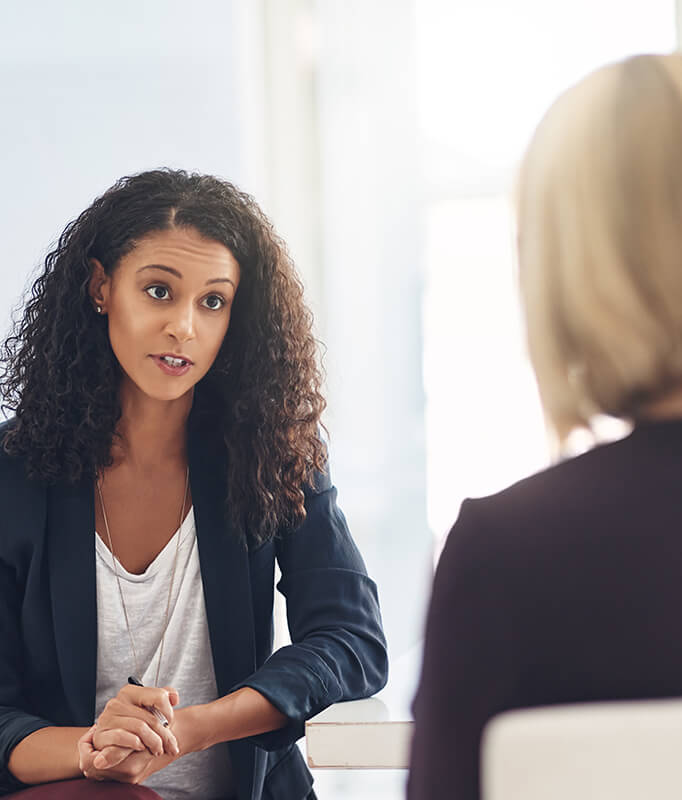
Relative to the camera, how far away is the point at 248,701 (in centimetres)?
106

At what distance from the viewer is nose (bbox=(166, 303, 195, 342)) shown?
1167 mm

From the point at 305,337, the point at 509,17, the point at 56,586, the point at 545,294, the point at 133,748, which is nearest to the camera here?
the point at 545,294

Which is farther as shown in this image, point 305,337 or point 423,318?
point 423,318

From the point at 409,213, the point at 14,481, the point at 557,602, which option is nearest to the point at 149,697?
the point at 14,481

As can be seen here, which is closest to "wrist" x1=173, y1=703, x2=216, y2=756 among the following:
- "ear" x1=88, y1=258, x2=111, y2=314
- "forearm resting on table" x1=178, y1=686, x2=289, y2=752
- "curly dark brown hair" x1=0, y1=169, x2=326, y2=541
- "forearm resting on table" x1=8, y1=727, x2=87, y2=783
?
"forearm resting on table" x1=178, y1=686, x2=289, y2=752

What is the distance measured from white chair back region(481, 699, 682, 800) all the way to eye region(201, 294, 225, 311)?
83 centimetres

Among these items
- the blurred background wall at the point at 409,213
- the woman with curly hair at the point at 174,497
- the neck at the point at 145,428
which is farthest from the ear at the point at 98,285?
the blurred background wall at the point at 409,213

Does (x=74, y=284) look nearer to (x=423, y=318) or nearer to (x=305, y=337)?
(x=305, y=337)

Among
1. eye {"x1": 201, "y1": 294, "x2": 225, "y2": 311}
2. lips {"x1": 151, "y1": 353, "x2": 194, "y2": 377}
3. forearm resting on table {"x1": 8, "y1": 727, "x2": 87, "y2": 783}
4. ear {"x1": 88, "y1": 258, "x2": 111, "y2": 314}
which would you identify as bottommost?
forearm resting on table {"x1": 8, "y1": 727, "x2": 87, "y2": 783}

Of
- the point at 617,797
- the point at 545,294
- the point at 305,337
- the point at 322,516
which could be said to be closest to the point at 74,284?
the point at 305,337

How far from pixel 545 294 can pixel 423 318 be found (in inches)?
76.0

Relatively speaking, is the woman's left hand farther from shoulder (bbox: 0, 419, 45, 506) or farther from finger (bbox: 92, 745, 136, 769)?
shoulder (bbox: 0, 419, 45, 506)

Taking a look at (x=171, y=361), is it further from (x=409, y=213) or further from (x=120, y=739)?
(x=409, y=213)

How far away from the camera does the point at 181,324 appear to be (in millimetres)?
1171
